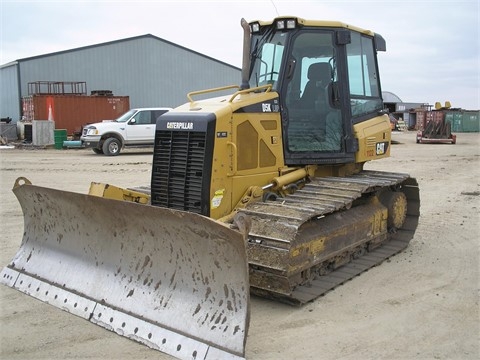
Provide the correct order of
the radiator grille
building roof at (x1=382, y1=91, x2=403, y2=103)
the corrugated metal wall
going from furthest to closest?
building roof at (x1=382, y1=91, x2=403, y2=103) → the corrugated metal wall → the radiator grille

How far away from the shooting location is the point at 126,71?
114ft

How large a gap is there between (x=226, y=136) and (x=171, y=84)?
1242 inches

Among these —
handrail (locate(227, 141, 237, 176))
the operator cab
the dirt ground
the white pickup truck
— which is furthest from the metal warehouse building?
handrail (locate(227, 141, 237, 176))

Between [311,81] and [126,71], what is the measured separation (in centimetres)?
3010

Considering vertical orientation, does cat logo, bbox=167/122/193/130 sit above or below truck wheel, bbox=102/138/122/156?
above

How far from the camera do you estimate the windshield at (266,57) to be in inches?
243

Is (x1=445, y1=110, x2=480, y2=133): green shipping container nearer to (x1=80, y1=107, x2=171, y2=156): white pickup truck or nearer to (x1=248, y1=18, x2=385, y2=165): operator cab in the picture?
(x1=80, y1=107, x2=171, y2=156): white pickup truck

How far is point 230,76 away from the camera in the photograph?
39250 mm

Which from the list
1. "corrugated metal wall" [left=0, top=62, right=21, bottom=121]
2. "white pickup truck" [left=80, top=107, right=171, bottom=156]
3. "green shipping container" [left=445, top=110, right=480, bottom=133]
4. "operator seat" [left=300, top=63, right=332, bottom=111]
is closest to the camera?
"operator seat" [left=300, top=63, right=332, bottom=111]

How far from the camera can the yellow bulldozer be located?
14.4ft

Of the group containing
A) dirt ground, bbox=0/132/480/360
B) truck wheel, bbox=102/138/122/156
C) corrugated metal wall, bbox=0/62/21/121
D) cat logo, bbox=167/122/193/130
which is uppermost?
corrugated metal wall, bbox=0/62/21/121

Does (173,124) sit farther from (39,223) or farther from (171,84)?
(171,84)

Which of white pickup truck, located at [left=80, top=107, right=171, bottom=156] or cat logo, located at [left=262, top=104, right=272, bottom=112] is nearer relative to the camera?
cat logo, located at [left=262, top=104, right=272, bottom=112]

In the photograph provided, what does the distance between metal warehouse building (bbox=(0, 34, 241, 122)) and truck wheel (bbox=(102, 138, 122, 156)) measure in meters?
12.2
